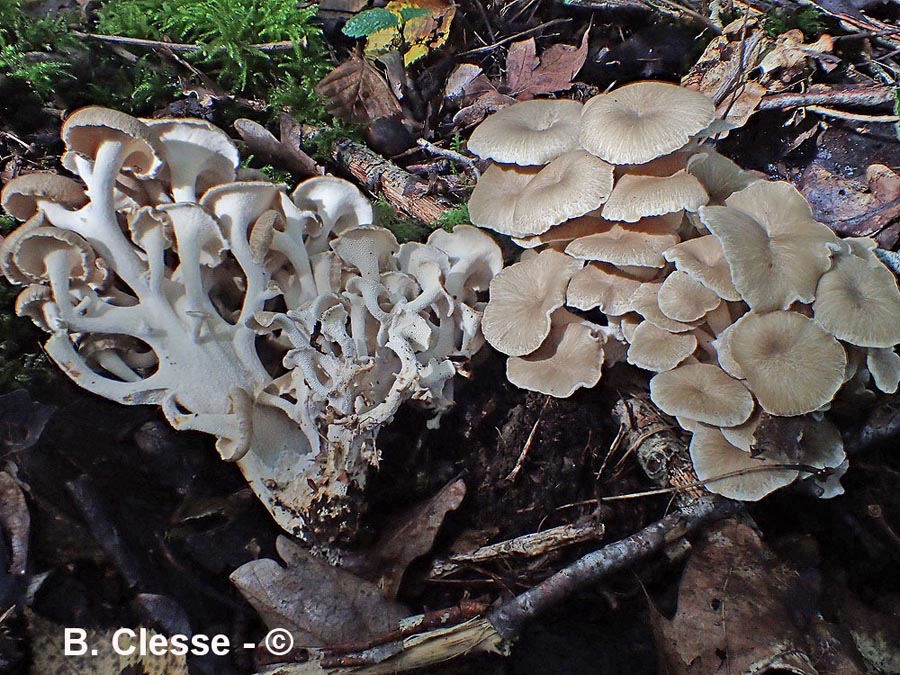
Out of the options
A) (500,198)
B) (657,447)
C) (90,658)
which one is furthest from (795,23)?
(90,658)

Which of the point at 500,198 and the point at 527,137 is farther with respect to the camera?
the point at 500,198

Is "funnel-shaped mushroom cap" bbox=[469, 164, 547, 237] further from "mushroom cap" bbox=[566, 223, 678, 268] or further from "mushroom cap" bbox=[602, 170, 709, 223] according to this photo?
"mushroom cap" bbox=[602, 170, 709, 223]

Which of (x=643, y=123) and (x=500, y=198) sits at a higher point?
(x=643, y=123)

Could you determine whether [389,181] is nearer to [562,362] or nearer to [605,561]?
[562,362]

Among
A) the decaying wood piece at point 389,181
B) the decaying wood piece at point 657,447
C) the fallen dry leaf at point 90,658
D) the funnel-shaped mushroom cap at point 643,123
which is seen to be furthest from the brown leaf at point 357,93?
the fallen dry leaf at point 90,658

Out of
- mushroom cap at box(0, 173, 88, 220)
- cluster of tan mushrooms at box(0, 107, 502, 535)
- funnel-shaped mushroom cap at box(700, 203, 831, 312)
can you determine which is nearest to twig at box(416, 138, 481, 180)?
cluster of tan mushrooms at box(0, 107, 502, 535)

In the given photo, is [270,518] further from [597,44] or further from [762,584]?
[597,44]

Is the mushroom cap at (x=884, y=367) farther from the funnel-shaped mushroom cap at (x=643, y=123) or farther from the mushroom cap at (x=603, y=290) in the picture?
the funnel-shaped mushroom cap at (x=643, y=123)
